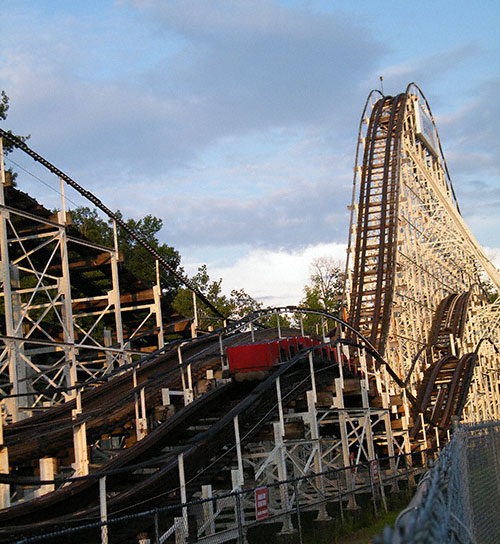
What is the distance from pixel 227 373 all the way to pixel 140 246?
3311 cm

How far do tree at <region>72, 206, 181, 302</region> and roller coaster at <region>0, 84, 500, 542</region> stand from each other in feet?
30.8

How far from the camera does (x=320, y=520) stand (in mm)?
11711

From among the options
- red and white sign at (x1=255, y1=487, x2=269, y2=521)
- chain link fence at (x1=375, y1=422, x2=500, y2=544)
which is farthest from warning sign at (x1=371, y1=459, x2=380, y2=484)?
chain link fence at (x1=375, y1=422, x2=500, y2=544)

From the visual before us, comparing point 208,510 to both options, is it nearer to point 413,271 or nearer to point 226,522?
point 226,522

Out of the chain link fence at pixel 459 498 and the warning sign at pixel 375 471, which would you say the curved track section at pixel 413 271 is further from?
the chain link fence at pixel 459 498

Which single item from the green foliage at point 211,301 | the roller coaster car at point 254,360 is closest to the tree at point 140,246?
the green foliage at point 211,301

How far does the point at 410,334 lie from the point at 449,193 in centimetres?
1144

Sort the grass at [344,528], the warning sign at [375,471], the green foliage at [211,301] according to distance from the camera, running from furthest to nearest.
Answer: the green foliage at [211,301] → the warning sign at [375,471] → the grass at [344,528]

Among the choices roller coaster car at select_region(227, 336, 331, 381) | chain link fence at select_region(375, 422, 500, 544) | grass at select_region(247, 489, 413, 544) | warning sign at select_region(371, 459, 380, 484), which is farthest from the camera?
roller coaster car at select_region(227, 336, 331, 381)

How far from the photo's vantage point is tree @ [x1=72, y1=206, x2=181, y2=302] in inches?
1727

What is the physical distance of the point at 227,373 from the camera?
14148 mm

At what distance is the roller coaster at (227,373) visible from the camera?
35.1 ft

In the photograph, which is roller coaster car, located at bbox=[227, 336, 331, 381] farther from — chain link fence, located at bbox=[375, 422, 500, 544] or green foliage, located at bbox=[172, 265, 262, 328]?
green foliage, located at bbox=[172, 265, 262, 328]

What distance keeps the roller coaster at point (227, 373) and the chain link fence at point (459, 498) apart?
3.12m
